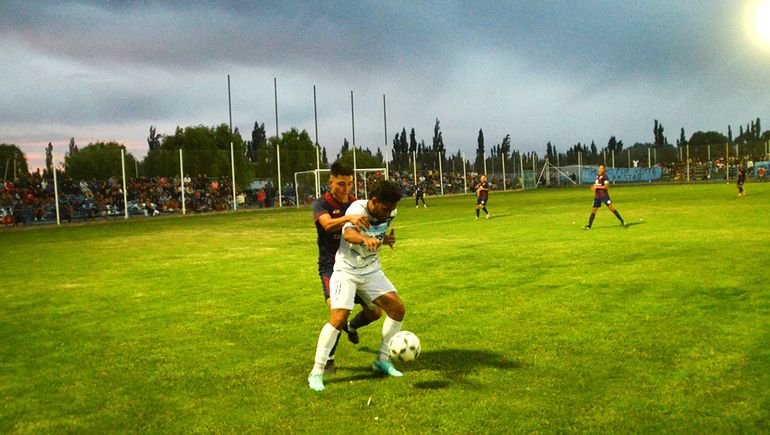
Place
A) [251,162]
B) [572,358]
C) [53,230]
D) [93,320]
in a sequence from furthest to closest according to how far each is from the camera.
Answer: [251,162], [53,230], [93,320], [572,358]

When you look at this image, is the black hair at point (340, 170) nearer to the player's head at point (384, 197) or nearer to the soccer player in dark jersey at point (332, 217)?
the soccer player in dark jersey at point (332, 217)

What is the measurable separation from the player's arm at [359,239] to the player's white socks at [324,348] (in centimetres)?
103

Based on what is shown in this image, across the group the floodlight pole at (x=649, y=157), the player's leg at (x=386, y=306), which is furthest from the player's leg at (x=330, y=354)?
the floodlight pole at (x=649, y=157)

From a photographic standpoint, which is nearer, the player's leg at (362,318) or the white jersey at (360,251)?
the white jersey at (360,251)

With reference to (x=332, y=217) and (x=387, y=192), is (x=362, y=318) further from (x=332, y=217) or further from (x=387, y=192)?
(x=387, y=192)

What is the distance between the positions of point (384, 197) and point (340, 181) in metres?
0.87

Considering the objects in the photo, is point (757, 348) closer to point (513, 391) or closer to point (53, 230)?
point (513, 391)

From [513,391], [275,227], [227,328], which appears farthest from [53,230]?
[513,391]

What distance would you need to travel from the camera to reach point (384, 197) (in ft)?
17.7

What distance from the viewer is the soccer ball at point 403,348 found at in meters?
5.83

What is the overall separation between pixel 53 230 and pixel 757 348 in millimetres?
29594

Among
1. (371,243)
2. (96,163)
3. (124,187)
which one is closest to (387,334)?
(371,243)

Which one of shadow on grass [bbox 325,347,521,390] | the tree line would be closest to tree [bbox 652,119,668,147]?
the tree line

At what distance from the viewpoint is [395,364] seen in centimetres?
642
